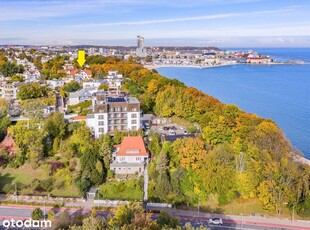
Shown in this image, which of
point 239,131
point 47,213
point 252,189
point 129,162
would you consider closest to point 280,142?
point 239,131

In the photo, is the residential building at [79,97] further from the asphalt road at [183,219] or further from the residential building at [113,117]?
the asphalt road at [183,219]

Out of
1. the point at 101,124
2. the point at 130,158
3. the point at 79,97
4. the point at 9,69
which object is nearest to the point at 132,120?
the point at 101,124

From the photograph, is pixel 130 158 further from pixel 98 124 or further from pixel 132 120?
pixel 98 124

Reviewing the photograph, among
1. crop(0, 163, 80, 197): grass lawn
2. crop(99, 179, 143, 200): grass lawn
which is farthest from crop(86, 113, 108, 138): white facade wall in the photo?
crop(99, 179, 143, 200): grass lawn

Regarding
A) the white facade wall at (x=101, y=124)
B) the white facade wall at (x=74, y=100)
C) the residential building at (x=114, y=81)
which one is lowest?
the white facade wall at (x=101, y=124)

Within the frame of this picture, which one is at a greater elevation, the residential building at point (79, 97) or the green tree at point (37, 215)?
the residential building at point (79, 97)

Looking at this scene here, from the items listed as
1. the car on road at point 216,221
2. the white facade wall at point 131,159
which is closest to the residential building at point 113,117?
the white facade wall at point 131,159
